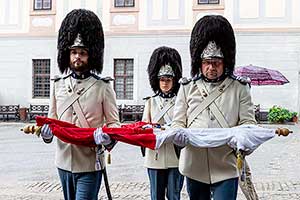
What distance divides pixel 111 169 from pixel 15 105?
53.2ft

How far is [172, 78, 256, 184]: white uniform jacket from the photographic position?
12.1ft

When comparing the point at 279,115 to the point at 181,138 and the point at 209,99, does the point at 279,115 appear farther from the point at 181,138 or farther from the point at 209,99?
the point at 181,138

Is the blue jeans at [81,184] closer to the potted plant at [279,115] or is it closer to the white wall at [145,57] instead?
the white wall at [145,57]

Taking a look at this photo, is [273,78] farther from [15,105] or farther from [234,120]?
[234,120]

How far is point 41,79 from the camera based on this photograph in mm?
25750

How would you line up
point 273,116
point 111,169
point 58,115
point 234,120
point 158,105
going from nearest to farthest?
point 234,120
point 58,115
point 158,105
point 111,169
point 273,116

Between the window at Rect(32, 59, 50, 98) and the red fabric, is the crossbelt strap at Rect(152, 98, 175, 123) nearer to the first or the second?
the red fabric

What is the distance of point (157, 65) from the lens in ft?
19.1

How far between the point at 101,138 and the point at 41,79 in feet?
74.5

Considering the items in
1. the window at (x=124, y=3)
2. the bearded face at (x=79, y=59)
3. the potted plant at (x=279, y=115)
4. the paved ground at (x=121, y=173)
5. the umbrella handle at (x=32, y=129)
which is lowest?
the paved ground at (x=121, y=173)

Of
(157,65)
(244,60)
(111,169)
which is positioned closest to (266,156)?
(111,169)

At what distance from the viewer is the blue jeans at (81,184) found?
3771mm

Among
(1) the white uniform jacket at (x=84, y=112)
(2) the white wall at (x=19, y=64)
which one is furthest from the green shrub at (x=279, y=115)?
(1) the white uniform jacket at (x=84, y=112)

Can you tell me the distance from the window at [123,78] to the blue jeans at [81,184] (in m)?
20.8
